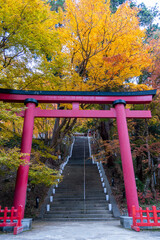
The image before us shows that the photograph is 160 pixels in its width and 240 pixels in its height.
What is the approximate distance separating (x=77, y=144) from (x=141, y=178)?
14.7m

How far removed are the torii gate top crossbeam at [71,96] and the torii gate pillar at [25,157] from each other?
A: 390 mm

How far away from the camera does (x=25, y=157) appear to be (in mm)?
6609

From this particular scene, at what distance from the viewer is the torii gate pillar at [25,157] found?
19.9 feet

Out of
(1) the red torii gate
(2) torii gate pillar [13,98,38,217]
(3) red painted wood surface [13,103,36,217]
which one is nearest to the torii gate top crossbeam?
(1) the red torii gate

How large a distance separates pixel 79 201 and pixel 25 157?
561 cm

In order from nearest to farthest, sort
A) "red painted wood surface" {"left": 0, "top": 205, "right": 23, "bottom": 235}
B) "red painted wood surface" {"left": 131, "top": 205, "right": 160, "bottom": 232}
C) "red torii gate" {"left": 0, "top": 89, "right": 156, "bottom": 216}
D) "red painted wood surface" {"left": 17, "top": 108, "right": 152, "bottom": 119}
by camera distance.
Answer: "red painted wood surface" {"left": 0, "top": 205, "right": 23, "bottom": 235}
"red painted wood surface" {"left": 131, "top": 205, "right": 160, "bottom": 232}
"red torii gate" {"left": 0, "top": 89, "right": 156, "bottom": 216}
"red painted wood surface" {"left": 17, "top": 108, "right": 152, "bottom": 119}

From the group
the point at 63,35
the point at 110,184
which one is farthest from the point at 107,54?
the point at 110,184

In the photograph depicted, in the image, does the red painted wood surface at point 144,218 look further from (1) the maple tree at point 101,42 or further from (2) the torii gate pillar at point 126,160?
(1) the maple tree at point 101,42

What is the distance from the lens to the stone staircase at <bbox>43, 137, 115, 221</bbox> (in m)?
9.17

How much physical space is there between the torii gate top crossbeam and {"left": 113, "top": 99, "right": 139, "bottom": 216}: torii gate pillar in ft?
1.47

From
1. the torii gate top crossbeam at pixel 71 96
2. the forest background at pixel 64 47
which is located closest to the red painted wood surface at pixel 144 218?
the forest background at pixel 64 47

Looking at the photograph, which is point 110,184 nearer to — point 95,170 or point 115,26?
point 95,170

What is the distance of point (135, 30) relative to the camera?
27.1 ft

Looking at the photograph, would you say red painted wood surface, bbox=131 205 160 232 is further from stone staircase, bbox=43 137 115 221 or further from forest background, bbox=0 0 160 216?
stone staircase, bbox=43 137 115 221
